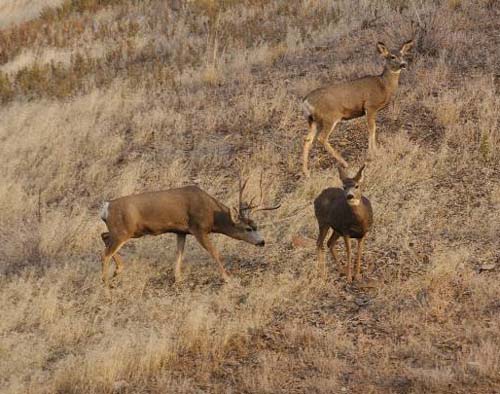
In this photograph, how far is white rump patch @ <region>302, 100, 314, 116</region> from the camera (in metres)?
13.1

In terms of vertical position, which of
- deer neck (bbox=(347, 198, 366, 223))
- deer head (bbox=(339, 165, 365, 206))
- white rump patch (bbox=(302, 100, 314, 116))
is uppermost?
deer head (bbox=(339, 165, 365, 206))

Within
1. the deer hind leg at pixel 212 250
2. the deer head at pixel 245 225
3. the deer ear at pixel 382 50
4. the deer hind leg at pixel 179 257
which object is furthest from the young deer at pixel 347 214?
the deer ear at pixel 382 50

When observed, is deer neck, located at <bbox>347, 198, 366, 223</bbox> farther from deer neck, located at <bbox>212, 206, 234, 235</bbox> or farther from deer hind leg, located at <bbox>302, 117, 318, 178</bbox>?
deer hind leg, located at <bbox>302, 117, 318, 178</bbox>

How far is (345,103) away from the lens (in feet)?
43.3

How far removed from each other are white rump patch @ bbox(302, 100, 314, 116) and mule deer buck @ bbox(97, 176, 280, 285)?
263cm

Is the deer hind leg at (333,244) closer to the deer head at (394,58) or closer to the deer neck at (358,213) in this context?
the deer neck at (358,213)

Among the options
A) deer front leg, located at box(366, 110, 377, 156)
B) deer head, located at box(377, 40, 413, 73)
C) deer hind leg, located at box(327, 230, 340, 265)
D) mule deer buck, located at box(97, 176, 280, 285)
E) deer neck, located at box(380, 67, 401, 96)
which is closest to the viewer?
deer hind leg, located at box(327, 230, 340, 265)

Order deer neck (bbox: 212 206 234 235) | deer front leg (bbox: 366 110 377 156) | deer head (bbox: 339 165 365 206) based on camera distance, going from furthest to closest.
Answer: deer front leg (bbox: 366 110 377 156) < deer neck (bbox: 212 206 234 235) < deer head (bbox: 339 165 365 206)

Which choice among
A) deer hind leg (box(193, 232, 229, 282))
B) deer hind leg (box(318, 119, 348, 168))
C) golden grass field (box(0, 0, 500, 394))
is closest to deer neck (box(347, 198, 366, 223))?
golden grass field (box(0, 0, 500, 394))

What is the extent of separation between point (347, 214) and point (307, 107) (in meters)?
3.61

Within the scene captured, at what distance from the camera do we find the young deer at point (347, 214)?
9.81 meters

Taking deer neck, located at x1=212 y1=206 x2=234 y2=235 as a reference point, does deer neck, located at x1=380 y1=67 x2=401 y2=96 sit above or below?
above

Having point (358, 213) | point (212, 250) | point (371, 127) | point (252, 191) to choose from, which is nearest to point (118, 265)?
point (212, 250)

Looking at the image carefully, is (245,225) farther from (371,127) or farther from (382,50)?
(382,50)
